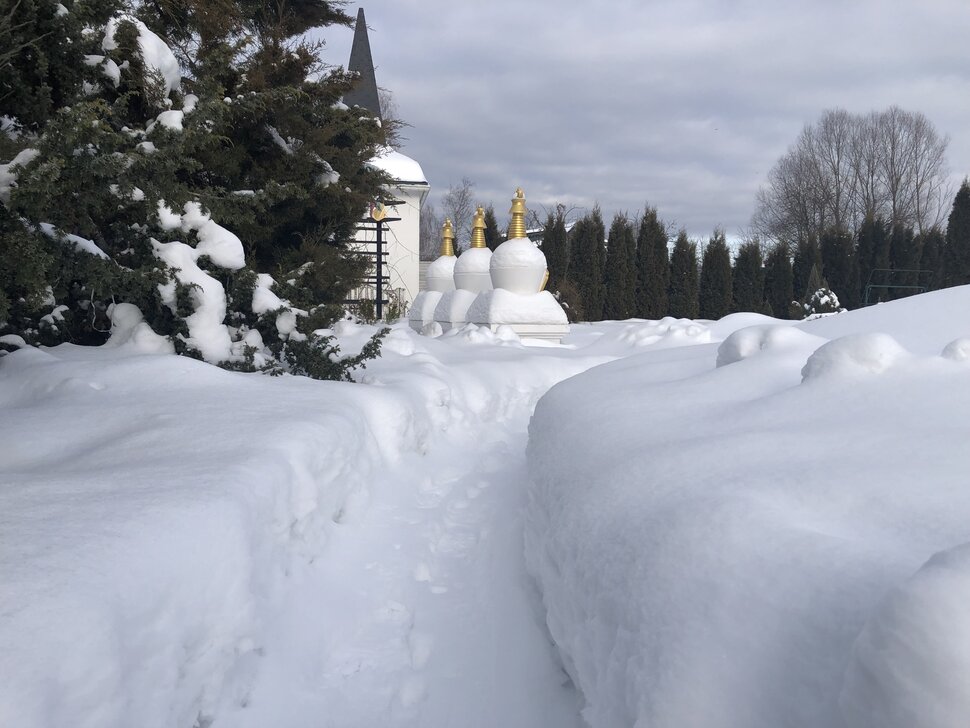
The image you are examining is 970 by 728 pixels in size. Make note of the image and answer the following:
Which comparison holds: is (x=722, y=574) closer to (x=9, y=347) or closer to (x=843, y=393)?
(x=843, y=393)

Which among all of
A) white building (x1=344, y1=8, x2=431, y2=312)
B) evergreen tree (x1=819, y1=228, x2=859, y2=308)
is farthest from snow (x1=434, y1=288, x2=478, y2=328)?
evergreen tree (x1=819, y1=228, x2=859, y2=308)

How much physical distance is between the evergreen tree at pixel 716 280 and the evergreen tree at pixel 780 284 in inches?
65.6

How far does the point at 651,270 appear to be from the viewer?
18812mm

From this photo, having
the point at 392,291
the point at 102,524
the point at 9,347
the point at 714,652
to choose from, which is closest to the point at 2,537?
the point at 102,524

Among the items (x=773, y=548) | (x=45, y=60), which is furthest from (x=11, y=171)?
(x=773, y=548)

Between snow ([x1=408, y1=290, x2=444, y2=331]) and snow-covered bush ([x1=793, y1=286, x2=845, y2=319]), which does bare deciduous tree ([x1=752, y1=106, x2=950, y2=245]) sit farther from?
snow ([x1=408, y1=290, x2=444, y2=331])

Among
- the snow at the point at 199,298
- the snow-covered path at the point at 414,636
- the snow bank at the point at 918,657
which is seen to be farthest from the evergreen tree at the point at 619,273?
the snow bank at the point at 918,657

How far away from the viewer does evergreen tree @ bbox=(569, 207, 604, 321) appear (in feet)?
59.9

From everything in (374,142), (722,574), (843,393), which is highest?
(374,142)

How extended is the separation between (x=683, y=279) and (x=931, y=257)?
895cm

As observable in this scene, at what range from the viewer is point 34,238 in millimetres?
3760

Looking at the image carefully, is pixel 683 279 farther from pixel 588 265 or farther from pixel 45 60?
pixel 45 60

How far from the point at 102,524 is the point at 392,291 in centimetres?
1522

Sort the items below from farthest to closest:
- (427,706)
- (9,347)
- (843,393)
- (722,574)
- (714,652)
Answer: (9,347), (843,393), (427,706), (722,574), (714,652)
